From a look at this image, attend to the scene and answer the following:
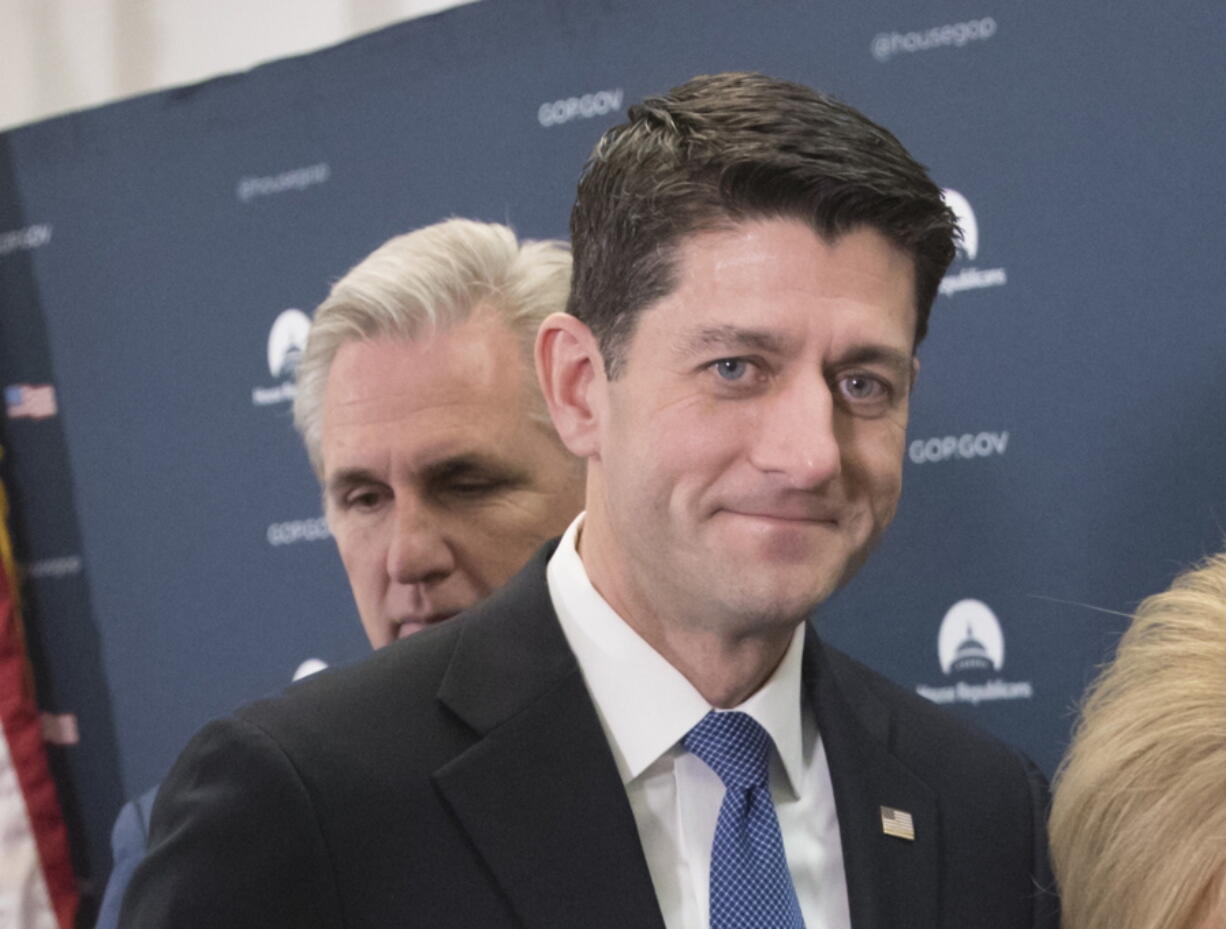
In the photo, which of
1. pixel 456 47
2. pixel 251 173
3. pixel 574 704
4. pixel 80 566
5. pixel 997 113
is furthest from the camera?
pixel 80 566

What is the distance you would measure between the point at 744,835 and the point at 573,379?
485 millimetres

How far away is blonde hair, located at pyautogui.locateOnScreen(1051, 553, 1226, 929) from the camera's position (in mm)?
1688

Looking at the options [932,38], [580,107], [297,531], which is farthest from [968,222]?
[297,531]

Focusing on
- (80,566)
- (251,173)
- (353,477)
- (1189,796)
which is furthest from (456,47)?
(1189,796)

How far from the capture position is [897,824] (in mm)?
1789

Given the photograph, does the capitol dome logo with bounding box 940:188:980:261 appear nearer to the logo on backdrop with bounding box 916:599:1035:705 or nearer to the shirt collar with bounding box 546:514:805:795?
the logo on backdrop with bounding box 916:599:1035:705

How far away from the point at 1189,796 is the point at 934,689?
0.94m

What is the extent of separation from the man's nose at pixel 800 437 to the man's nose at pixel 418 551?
84 cm

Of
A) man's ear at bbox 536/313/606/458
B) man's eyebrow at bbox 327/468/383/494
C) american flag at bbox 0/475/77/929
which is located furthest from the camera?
american flag at bbox 0/475/77/929

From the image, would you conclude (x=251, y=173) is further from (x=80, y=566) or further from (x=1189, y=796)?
(x=1189, y=796)

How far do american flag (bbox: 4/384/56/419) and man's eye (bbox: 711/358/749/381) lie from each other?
2405 mm

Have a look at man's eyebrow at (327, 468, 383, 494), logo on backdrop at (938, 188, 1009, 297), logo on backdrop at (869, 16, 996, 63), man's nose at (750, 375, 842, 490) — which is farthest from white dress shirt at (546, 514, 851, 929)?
logo on backdrop at (869, 16, 996, 63)

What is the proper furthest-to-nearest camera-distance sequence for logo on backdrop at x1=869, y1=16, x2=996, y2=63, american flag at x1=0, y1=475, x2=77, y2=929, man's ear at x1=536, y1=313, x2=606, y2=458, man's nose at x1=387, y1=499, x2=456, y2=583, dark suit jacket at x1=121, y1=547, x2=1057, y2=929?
american flag at x1=0, y1=475, x2=77, y2=929, logo on backdrop at x1=869, y1=16, x2=996, y2=63, man's nose at x1=387, y1=499, x2=456, y2=583, man's ear at x1=536, y1=313, x2=606, y2=458, dark suit jacket at x1=121, y1=547, x2=1057, y2=929

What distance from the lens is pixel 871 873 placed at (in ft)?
5.64
